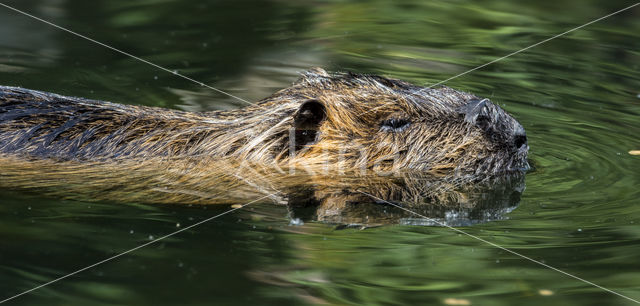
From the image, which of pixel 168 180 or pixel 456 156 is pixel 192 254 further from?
pixel 456 156

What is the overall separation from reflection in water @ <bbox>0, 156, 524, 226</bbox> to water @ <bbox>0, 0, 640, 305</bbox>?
0.36 ft

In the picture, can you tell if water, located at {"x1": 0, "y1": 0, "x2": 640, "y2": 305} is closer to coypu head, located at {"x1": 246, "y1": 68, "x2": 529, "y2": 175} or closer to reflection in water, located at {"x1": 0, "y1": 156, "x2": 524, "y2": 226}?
reflection in water, located at {"x1": 0, "y1": 156, "x2": 524, "y2": 226}

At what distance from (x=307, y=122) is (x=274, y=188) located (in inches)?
17.5

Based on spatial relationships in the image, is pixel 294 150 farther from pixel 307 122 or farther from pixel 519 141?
pixel 519 141

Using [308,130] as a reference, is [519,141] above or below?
below

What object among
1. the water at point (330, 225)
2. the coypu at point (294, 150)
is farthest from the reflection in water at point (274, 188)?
the water at point (330, 225)

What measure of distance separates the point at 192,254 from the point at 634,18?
668 centimetres

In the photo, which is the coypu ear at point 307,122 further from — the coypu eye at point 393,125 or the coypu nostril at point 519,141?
the coypu nostril at point 519,141

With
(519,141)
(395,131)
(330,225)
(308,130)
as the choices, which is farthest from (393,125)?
(330,225)

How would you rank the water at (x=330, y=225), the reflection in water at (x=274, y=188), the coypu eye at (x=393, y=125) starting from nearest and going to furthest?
the water at (x=330, y=225), the reflection in water at (x=274, y=188), the coypu eye at (x=393, y=125)

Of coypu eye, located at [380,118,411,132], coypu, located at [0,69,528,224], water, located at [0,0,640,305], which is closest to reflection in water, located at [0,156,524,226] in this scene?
coypu, located at [0,69,528,224]

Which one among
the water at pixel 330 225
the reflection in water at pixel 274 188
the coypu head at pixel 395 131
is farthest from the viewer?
the coypu head at pixel 395 131

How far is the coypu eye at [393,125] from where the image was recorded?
563 centimetres

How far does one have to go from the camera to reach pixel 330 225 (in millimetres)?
4848
